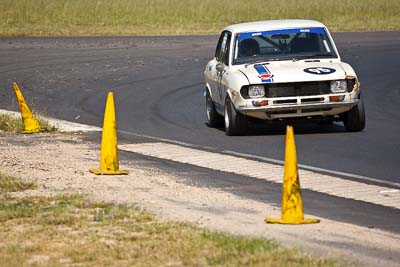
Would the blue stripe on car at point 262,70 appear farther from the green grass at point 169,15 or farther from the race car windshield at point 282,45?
the green grass at point 169,15

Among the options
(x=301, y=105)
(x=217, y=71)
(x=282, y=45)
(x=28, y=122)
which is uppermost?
(x=282, y=45)

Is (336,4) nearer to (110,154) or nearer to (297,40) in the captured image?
(297,40)

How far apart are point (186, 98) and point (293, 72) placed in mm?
6784

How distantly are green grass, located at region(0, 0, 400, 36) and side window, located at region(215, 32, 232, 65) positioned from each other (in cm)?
2969

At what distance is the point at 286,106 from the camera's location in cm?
1781

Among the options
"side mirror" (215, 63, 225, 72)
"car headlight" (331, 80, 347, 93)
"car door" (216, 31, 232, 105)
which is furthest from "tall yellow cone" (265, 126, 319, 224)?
"side mirror" (215, 63, 225, 72)

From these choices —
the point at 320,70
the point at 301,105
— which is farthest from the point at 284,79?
the point at 320,70

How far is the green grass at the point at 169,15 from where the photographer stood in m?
51.8

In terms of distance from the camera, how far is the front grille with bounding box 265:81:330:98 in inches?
703

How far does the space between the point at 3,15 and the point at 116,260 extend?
48987 millimetres

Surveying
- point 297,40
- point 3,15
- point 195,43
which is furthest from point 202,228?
point 3,15

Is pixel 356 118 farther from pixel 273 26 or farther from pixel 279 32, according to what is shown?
pixel 273 26

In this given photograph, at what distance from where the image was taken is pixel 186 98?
24.5 metres

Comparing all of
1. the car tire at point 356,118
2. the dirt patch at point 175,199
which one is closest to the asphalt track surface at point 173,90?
the car tire at point 356,118
